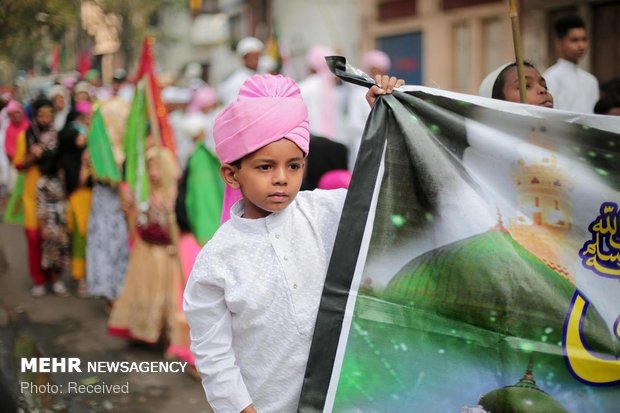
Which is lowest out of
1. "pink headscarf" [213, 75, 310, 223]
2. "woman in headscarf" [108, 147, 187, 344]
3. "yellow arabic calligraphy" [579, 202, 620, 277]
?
"woman in headscarf" [108, 147, 187, 344]

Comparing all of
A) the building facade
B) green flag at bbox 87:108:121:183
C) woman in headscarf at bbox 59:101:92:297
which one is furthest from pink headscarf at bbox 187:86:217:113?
the building facade

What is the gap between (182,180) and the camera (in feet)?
18.4

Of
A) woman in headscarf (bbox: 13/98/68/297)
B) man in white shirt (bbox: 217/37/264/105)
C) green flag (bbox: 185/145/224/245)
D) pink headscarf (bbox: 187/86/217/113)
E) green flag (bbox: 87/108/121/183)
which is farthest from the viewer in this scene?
pink headscarf (bbox: 187/86/217/113)

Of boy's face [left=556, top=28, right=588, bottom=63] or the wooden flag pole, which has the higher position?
boy's face [left=556, top=28, right=588, bottom=63]

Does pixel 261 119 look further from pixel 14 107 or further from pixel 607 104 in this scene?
pixel 14 107

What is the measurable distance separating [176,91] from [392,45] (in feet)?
18.3

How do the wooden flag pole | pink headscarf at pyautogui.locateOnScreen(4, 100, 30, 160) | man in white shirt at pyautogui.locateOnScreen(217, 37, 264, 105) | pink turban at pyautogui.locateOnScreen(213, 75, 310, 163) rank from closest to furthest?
pink turban at pyautogui.locateOnScreen(213, 75, 310, 163), the wooden flag pole, pink headscarf at pyautogui.locateOnScreen(4, 100, 30, 160), man in white shirt at pyautogui.locateOnScreen(217, 37, 264, 105)

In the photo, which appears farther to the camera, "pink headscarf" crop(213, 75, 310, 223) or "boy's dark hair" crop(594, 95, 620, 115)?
"boy's dark hair" crop(594, 95, 620, 115)

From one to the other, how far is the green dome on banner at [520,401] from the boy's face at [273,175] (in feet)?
2.67

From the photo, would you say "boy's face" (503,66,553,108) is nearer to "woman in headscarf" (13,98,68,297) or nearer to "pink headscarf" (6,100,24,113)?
"pink headscarf" (6,100,24,113)

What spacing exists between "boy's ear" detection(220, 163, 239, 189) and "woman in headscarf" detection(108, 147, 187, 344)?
3565mm

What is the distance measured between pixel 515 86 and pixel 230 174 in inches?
57.4

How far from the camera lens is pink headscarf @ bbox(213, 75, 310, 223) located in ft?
7.07

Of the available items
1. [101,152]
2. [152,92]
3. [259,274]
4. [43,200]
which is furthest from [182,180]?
[259,274]
